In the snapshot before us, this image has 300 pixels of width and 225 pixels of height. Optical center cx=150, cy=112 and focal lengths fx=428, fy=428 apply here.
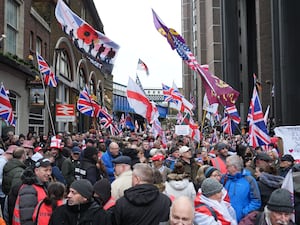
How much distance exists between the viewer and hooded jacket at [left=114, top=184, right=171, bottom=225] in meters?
4.21

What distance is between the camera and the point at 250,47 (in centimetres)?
5197

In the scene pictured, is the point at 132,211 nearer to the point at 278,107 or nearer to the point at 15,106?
the point at 15,106

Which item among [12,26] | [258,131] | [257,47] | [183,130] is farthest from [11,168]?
[257,47]

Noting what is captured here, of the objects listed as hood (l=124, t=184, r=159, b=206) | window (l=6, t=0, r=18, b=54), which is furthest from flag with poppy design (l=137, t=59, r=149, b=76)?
hood (l=124, t=184, r=159, b=206)

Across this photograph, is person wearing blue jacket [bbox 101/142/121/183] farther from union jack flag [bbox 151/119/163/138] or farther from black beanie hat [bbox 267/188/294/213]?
union jack flag [bbox 151/119/163/138]

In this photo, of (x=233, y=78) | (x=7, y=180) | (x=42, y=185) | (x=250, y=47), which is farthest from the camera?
(x=250, y=47)

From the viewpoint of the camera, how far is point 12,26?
21.9 metres

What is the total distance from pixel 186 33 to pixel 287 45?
243 ft

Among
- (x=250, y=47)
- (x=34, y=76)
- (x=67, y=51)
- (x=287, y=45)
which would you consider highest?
(x=250, y=47)

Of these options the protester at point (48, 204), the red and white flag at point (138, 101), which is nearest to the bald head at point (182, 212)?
the protester at point (48, 204)

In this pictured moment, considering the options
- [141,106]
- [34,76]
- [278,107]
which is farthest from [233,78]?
[141,106]

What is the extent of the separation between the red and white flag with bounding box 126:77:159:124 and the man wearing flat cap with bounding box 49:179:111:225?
9573 millimetres

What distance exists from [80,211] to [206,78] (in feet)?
30.6

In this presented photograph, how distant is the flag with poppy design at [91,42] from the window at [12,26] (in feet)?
23.6
